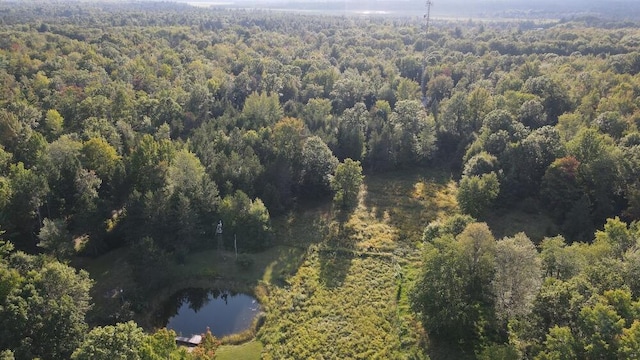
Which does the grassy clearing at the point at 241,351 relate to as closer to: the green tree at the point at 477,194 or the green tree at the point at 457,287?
the green tree at the point at 457,287

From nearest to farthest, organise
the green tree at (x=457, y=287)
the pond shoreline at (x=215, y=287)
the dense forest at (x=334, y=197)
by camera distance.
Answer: the dense forest at (x=334, y=197)
the green tree at (x=457, y=287)
the pond shoreline at (x=215, y=287)

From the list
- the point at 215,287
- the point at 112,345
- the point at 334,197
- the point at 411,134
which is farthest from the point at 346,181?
the point at 112,345

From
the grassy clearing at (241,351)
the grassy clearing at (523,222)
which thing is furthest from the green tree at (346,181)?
the grassy clearing at (241,351)

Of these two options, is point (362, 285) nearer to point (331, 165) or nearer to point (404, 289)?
point (404, 289)

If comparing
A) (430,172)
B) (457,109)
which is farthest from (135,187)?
(457,109)

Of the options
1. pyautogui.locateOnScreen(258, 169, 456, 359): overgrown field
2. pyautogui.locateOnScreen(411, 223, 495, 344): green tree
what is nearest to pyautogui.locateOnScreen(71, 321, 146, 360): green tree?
pyautogui.locateOnScreen(258, 169, 456, 359): overgrown field

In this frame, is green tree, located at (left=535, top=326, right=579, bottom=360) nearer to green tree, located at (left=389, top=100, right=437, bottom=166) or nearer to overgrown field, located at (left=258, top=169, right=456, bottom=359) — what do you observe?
overgrown field, located at (left=258, top=169, right=456, bottom=359)
